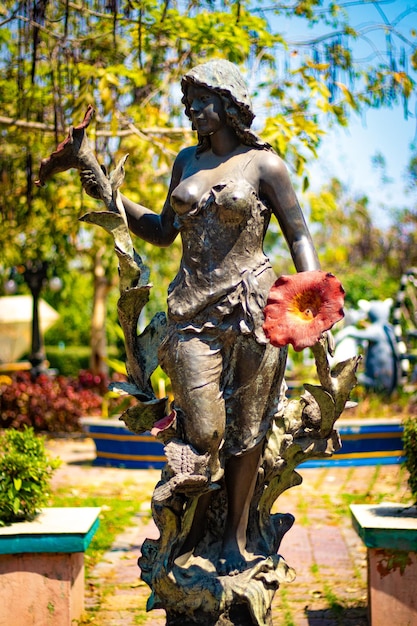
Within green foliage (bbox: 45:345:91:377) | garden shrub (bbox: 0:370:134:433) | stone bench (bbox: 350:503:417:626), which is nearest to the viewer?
stone bench (bbox: 350:503:417:626)

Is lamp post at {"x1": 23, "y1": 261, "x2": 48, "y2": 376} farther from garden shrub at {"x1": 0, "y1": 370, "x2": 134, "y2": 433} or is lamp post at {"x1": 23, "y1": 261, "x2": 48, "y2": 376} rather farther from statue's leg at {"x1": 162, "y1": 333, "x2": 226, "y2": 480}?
statue's leg at {"x1": 162, "y1": 333, "x2": 226, "y2": 480}

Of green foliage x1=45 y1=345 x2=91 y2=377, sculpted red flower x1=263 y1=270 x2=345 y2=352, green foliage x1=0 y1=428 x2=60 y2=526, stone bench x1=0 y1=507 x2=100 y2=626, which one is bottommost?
stone bench x1=0 y1=507 x2=100 y2=626

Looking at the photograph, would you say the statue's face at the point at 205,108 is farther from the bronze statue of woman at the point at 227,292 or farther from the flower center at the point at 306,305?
the flower center at the point at 306,305

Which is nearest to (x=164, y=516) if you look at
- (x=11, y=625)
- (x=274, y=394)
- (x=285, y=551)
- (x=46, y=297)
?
(x=274, y=394)

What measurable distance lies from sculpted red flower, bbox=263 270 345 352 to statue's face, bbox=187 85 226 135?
0.83 m

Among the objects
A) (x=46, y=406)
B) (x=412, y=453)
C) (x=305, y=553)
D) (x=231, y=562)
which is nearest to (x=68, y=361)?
(x=46, y=406)

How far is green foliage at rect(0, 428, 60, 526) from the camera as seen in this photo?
4.71 meters

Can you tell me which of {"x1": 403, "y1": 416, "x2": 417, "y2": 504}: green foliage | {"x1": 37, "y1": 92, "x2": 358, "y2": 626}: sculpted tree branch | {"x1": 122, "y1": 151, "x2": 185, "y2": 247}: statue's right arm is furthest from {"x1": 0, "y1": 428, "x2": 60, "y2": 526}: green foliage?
{"x1": 403, "y1": 416, "x2": 417, "y2": 504}: green foliage

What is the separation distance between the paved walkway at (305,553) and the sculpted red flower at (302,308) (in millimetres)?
1953

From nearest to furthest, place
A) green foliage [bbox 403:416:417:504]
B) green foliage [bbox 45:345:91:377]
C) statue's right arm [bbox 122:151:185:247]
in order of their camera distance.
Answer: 1. statue's right arm [bbox 122:151:185:247]
2. green foliage [bbox 403:416:417:504]
3. green foliage [bbox 45:345:91:377]

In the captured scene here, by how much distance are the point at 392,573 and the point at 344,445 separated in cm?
566

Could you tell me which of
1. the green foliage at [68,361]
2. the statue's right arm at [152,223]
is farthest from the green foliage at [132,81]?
the green foliage at [68,361]

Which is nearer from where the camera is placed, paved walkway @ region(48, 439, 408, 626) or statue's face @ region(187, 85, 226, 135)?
statue's face @ region(187, 85, 226, 135)

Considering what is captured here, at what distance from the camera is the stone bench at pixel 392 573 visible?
4.49 meters
